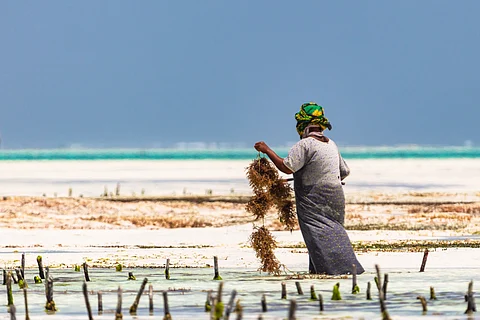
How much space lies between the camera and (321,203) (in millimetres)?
12828

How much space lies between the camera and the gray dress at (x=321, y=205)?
12.7m

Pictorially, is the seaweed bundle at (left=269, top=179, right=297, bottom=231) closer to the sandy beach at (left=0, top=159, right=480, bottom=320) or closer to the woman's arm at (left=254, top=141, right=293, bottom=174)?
the woman's arm at (left=254, top=141, right=293, bottom=174)

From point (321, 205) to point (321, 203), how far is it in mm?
23

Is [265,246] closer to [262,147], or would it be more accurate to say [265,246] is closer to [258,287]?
[258,287]

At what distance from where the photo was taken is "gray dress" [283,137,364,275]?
12.7m

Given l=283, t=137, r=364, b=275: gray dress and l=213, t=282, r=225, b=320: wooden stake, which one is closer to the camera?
l=213, t=282, r=225, b=320: wooden stake

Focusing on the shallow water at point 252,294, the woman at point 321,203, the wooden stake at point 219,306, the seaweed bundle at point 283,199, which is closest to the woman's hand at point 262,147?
the woman at point 321,203

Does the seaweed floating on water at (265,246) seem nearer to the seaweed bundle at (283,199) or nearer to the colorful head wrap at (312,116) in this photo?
the seaweed bundle at (283,199)

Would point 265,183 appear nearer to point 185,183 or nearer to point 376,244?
point 376,244

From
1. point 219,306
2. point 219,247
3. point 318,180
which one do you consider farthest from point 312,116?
point 219,247

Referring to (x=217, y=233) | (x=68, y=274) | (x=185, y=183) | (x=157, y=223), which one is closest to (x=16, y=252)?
(x=68, y=274)

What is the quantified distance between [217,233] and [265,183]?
12870 millimetres

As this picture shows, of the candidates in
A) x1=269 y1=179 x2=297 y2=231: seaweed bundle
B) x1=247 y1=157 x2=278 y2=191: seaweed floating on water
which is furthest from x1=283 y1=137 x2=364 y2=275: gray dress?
x1=247 y1=157 x2=278 y2=191: seaweed floating on water

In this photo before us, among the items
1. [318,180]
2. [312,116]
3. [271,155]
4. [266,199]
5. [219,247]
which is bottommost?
[219,247]
